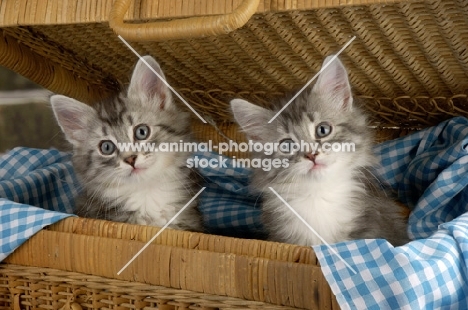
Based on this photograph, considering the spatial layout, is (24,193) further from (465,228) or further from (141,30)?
(465,228)

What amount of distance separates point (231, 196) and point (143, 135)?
56 cm

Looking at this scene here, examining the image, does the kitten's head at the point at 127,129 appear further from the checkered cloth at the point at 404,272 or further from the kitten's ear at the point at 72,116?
the checkered cloth at the point at 404,272

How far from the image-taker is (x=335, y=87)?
138 cm

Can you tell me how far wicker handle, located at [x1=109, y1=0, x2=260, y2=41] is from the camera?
3.37ft

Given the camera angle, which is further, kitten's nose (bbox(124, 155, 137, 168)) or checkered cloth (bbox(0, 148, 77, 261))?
checkered cloth (bbox(0, 148, 77, 261))

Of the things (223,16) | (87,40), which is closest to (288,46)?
(223,16)

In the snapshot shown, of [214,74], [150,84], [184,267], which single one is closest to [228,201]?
[214,74]

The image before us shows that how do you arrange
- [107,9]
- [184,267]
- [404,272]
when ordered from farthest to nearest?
[107,9]
[184,267]
[404,272]

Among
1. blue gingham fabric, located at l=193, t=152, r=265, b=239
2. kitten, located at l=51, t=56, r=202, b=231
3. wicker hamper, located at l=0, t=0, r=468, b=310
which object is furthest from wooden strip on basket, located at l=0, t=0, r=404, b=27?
blue gingham fabric, located at l=193, t=152, r=265, b=239

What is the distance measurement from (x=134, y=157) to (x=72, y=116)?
29 cm

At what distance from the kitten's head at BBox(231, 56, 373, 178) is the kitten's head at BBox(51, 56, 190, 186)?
20 cm

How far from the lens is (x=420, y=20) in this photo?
124 cm

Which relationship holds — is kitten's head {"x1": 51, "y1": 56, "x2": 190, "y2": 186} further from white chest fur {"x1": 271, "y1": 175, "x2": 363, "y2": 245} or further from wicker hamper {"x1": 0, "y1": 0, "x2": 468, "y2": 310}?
white chest fur {"x1": 271, "y1": 175, "x2": 363, "y2": 245}

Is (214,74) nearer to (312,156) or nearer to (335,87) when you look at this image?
(335,87)
